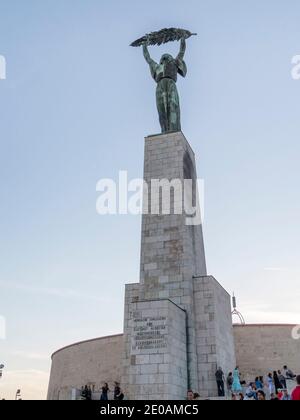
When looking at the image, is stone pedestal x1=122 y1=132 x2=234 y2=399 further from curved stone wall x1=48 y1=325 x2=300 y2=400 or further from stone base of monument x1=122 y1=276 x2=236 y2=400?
curved stone wall x1=48 y1=325 x2=300 y2=400

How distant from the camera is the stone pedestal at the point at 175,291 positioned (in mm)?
15023

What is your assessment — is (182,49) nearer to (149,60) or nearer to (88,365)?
(149,60)

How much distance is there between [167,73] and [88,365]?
62.8ft

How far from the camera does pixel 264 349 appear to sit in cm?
2594

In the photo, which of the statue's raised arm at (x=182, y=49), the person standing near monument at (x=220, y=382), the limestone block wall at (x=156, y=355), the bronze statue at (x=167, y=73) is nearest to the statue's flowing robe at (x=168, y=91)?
the bronze statue at (x=167, y=73)

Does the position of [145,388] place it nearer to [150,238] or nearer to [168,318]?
[168,318]

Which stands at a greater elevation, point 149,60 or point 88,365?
point 149,60

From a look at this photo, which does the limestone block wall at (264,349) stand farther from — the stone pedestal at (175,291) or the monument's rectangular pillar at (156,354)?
the monument's rectangular pillar at (156,354)

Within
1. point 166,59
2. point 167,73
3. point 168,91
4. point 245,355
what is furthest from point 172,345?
point 166,59

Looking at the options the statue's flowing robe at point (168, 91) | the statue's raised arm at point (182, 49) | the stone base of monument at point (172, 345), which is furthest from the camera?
the statue's raised arm at point (182, 49)

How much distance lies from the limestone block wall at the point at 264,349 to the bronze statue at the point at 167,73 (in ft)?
44.5

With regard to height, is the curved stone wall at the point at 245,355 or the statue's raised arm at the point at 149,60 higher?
the statue's raised arm at the point at 149,60
